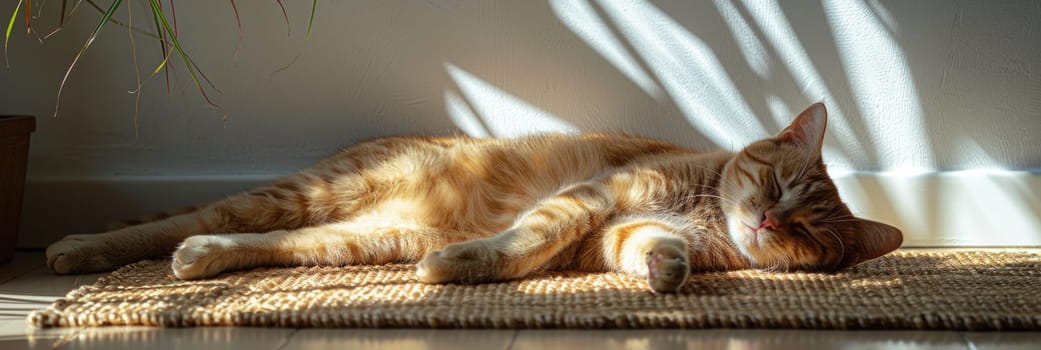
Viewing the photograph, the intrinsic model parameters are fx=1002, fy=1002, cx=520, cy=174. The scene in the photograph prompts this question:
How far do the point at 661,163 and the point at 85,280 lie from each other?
144 centimetres

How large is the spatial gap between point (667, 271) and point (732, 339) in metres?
0.28

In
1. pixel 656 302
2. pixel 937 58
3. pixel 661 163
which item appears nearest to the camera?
pixel 656 302

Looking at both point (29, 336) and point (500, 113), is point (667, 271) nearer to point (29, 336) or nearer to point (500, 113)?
point (500, 113)

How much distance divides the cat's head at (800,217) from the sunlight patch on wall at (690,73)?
0.47 m

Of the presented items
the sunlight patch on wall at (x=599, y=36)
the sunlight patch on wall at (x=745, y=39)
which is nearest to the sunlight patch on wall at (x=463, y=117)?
the sunlight patch on wall at (x=599, y=36)

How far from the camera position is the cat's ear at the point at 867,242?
2.38 metres

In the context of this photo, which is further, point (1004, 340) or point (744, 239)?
point (744, 239)

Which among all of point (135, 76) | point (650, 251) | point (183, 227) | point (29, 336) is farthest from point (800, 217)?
point (135, 76)

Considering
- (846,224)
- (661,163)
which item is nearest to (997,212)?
(846,224)

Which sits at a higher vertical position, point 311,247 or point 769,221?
point 769,221

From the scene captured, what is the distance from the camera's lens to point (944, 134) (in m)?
2.94

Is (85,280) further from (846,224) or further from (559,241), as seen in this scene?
(846,224)

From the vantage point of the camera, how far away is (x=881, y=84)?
2.91 m

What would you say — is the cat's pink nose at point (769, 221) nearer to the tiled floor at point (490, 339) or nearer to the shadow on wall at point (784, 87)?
the tiled floor at point (490, 339)
